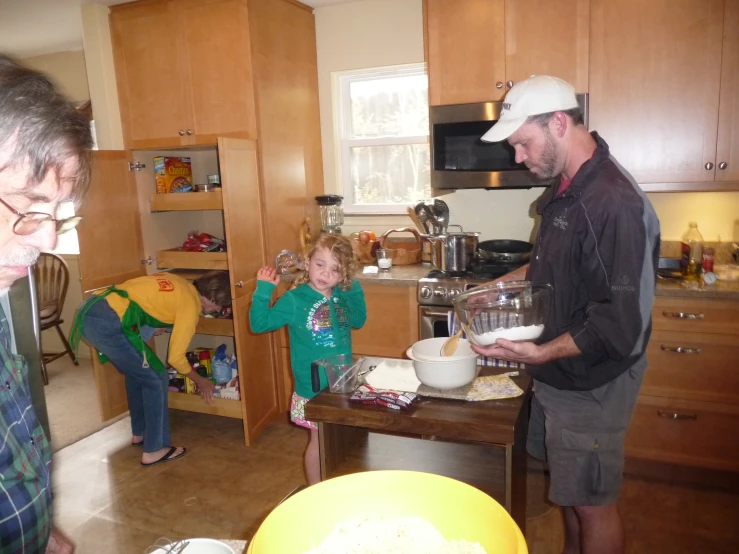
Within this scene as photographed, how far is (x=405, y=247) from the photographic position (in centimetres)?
340

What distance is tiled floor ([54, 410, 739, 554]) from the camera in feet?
7.36

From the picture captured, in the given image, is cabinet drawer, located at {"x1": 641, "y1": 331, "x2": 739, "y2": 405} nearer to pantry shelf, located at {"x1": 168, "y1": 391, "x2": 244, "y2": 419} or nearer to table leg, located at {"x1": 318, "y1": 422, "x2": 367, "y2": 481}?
table leg, located at {"x1": 318, "y1": 422, "x2": 367, "y2": 481}

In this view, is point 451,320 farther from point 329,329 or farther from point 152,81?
point 152,81

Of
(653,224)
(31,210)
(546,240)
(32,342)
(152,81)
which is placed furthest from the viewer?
(152,81)

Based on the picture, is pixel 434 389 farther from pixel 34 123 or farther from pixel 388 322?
pixel 388 322

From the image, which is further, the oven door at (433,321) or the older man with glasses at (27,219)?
the oven door at (433,321)

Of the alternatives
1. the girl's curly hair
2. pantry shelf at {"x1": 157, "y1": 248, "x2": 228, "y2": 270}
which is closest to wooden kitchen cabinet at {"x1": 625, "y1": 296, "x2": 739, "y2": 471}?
the girl's curly hair

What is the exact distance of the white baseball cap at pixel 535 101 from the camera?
5.41 ft

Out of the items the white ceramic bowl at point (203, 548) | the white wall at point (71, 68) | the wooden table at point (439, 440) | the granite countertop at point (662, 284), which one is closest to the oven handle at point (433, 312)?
the granite countertop at point (662, 284)

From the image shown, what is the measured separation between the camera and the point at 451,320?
2725 mm

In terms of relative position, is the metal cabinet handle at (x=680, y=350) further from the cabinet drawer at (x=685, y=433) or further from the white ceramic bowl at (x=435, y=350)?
the white ceramic bowl at (x=435, y=350)

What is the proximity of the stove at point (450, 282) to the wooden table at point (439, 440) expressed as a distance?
107cm

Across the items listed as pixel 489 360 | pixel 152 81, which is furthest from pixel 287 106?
pixel 489 360

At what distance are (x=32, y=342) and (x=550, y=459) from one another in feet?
4.86
